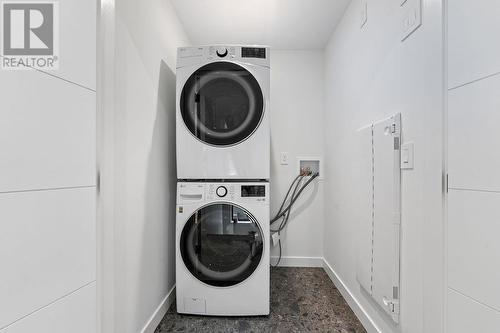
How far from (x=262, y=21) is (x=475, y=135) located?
1.72 m

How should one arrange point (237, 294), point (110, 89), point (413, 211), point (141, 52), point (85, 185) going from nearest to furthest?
point (85, 185)
point (110, 89)
point (413, 211)
point (141, 52)
point (237, 294)

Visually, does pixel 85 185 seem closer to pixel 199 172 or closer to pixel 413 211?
pixel 199 172

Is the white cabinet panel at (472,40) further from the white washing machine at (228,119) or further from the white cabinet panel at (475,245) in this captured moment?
the white washing machine at (228,119)

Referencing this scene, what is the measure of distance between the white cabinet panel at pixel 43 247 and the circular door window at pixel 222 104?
2.94 feet

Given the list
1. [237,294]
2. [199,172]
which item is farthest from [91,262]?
[237,294]

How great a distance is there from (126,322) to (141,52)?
1406 mm

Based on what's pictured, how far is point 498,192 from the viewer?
0.62 m

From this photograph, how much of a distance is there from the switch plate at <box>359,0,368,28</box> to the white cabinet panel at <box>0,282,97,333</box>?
1.97 metres

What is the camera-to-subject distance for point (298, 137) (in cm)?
234

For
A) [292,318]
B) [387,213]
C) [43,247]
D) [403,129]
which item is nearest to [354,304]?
[292,318]

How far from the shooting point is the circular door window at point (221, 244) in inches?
58.8

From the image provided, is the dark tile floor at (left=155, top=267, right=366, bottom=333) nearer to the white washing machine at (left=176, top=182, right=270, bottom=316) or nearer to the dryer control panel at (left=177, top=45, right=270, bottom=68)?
the white washing machine at (left=176, top=182, right=270, bottom=316)

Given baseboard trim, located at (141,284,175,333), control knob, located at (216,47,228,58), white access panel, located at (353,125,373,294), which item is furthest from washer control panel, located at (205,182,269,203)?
control knob, located at (216,47,228,58)

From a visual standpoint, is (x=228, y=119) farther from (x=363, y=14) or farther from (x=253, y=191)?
(x=363, y=14)
